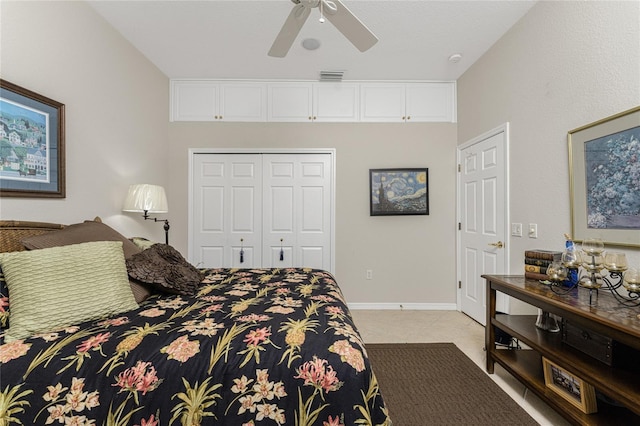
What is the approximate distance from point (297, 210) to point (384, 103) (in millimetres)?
1779

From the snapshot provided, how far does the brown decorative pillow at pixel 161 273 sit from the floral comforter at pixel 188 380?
51cm

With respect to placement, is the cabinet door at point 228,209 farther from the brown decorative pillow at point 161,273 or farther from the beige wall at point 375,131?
the brown decorative pillow at point 161,273

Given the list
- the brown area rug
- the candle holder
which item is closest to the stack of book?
the candle holder

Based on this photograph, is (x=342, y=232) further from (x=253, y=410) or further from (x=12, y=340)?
(x=12, y=340)

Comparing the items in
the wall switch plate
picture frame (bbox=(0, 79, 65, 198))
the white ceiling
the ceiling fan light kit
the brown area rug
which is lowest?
the brown area rug

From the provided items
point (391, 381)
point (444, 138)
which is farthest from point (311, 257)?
point (444, 138)

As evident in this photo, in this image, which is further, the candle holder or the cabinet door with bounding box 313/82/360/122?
the cabinet door with bounding box 313/82/360/122

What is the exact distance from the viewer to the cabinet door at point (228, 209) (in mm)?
3539

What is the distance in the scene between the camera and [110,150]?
2459mm

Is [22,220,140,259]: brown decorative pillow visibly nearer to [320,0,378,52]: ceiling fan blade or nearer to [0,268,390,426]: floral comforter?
[0,268,390,426]: floral comforter

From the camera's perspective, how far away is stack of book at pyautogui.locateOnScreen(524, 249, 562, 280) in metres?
1.83

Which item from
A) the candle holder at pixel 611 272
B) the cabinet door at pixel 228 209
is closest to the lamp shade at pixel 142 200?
the cabinet door at pixel 228 209

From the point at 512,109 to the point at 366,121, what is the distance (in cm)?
156

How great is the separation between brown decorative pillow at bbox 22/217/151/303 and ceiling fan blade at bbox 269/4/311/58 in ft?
5.59
